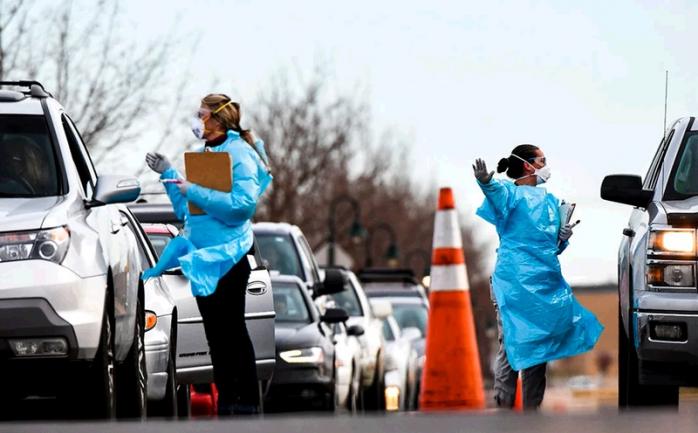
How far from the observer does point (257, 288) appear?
1541cm

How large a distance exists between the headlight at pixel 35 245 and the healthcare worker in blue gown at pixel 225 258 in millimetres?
1311

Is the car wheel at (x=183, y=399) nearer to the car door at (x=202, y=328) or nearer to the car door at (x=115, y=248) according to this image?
the car door at (x=202, y=328)

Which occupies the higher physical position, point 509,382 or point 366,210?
point 509,382

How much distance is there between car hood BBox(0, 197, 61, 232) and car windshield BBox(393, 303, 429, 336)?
77.0ft

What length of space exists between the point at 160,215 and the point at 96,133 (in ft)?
60.7

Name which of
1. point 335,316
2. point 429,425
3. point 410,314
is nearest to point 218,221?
point 429,425

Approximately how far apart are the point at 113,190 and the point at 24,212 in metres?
0.60

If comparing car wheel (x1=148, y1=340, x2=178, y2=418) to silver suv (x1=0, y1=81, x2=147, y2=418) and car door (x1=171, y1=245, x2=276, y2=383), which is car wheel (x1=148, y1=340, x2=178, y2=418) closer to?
car door (x1=171, y1=245, x2=276, y2=383)

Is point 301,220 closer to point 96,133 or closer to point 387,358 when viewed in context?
point 96,133

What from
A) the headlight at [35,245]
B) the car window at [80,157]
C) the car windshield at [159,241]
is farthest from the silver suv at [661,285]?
the car windshield at [159,241]

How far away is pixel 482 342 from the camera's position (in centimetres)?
11900

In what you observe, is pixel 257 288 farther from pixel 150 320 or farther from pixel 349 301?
pixel 349 301

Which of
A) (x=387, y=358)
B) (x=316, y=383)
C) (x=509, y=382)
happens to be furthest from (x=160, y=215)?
(x=387, y=358)

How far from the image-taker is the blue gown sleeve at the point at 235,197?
11852 mm
